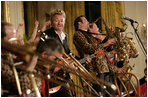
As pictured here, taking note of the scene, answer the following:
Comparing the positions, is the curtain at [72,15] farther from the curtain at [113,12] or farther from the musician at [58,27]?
the musician at [58,27]

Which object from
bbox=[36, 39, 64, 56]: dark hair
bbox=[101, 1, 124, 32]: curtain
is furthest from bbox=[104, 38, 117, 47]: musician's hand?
bbox=[101, 1, 124, 32]: curtain

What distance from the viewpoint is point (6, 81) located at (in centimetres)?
187

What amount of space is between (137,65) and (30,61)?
396cm

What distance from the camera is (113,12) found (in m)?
5.50

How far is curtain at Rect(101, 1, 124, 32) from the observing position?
17.8 ft

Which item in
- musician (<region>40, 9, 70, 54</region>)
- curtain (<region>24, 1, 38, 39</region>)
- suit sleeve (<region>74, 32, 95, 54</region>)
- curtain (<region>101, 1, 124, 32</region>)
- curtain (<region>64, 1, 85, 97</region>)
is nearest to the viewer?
musician (<region>40, 9, 70, 54</region>)

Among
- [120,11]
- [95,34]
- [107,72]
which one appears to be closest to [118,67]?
[107,72]

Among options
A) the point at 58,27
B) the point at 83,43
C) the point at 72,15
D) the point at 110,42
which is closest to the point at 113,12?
the point at 72,15

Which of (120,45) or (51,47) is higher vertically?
(51,47)

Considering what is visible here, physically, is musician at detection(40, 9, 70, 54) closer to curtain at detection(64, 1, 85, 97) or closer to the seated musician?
the seated musician

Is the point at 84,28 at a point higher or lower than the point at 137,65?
higher

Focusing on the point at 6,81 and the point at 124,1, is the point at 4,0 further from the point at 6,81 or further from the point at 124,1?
the point at 124,1

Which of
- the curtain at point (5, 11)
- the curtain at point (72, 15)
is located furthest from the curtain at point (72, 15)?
the curtain at point (5, 11)

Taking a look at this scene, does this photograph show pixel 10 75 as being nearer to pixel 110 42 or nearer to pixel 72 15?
pixel 110 42
